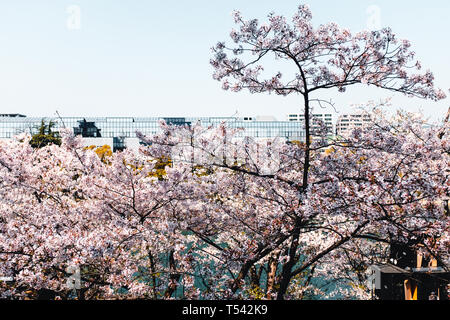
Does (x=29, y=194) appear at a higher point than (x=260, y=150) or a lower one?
lower

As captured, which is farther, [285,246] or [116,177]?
[285,246]

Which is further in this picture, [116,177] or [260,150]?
[116,177]

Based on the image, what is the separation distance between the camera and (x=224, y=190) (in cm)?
704

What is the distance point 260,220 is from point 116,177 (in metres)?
2.91

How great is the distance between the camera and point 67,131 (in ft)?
21.3

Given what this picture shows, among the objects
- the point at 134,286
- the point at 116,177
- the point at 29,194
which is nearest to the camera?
the point at 134,286

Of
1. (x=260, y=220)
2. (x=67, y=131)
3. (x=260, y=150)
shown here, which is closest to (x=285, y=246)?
(x=260, y=220)

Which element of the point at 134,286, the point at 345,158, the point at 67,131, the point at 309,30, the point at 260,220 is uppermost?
the point at 309,30

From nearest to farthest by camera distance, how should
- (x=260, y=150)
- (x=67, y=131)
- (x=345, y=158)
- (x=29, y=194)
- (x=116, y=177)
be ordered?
(x=345, y=158) → (x=260, y=150) → (x=67, y=131) → (x=116, y=177) → (x=29, y=194)

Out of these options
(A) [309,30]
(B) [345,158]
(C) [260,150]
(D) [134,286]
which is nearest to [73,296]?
(D) [134,286]

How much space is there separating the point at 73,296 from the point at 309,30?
616 cm

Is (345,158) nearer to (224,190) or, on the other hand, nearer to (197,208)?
(224,190)

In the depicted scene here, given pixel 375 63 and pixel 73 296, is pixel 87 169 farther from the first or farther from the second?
pixel 375 63
